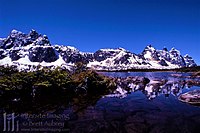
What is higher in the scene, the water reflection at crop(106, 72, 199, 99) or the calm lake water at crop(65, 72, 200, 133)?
the water reflection at crop(106, 72, 199, 99)

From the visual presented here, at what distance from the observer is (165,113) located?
26812 millimetres

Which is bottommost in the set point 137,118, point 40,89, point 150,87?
point 137,118

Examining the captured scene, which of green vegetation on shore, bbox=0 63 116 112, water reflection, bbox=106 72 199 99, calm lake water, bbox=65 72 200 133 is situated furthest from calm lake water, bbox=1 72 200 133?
water reflection, bbox=106 72 199 99

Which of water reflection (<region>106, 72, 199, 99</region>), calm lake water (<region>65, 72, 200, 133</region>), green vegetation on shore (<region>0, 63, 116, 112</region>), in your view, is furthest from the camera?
water reflection (<region>106, 72, 199, 99</region>)

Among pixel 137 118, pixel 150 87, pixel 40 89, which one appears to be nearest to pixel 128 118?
pixel 137 118

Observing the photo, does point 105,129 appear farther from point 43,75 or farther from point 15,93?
point 43,75

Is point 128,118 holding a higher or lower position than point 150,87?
lower

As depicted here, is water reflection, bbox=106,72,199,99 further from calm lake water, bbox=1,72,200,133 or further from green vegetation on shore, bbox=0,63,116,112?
calm lake water, bbox=1,72,200,133

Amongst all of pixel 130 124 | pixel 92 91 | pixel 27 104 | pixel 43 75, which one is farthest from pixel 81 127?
pixel 92 91

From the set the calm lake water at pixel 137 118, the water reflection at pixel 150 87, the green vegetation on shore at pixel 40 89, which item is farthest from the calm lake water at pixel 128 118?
the water reflection at pixel 150 87

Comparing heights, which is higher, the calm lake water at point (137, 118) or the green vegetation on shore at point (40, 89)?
the green vegetation on shore at point (40, 89)

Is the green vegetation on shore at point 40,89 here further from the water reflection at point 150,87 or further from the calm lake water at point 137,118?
the calm lake water at point 137,118

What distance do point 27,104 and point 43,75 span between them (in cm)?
781

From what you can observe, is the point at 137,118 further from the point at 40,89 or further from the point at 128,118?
the point at 40,89
